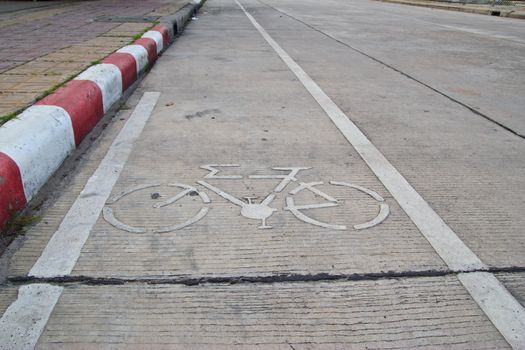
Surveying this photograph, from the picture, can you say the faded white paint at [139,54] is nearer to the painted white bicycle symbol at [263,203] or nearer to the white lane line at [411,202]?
the white lane line at [411,202]

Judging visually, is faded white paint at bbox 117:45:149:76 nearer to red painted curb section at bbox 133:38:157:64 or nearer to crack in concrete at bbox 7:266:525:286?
red painted curb section at bbox 133:38:157:64

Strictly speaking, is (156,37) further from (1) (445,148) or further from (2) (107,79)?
(1) (445,148)

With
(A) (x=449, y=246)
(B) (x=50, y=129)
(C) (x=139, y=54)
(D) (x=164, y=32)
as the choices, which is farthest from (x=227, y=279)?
(D) (x=164, y=32)

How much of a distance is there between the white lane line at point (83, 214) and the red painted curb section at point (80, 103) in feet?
0.94

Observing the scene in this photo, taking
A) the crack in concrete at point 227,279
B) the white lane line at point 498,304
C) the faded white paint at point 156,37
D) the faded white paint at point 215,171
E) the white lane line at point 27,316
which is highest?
the faded white paint at point 156,37

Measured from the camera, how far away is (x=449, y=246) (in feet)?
7.84

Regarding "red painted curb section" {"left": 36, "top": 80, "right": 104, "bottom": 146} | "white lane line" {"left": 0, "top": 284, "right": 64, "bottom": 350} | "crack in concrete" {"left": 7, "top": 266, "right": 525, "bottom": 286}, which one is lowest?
"white lane line" {"left": 0, "top": 284, "right": 64, "bottom": 350}

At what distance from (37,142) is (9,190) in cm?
56

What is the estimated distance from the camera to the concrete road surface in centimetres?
185

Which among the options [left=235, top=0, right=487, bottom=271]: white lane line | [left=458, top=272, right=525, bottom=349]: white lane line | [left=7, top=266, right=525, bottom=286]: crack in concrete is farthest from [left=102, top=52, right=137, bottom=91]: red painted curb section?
[left=458, top=272, right=525, bottom=349]: white lane line

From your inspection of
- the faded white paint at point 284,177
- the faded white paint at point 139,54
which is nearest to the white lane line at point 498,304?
the faded white paint at point 284,177

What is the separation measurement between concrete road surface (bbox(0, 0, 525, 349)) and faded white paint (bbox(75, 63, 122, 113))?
8.0 inches

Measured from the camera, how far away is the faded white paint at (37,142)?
109 inches

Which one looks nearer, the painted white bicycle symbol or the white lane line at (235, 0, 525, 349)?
the white lane line at (235, 0, 525, 349)
